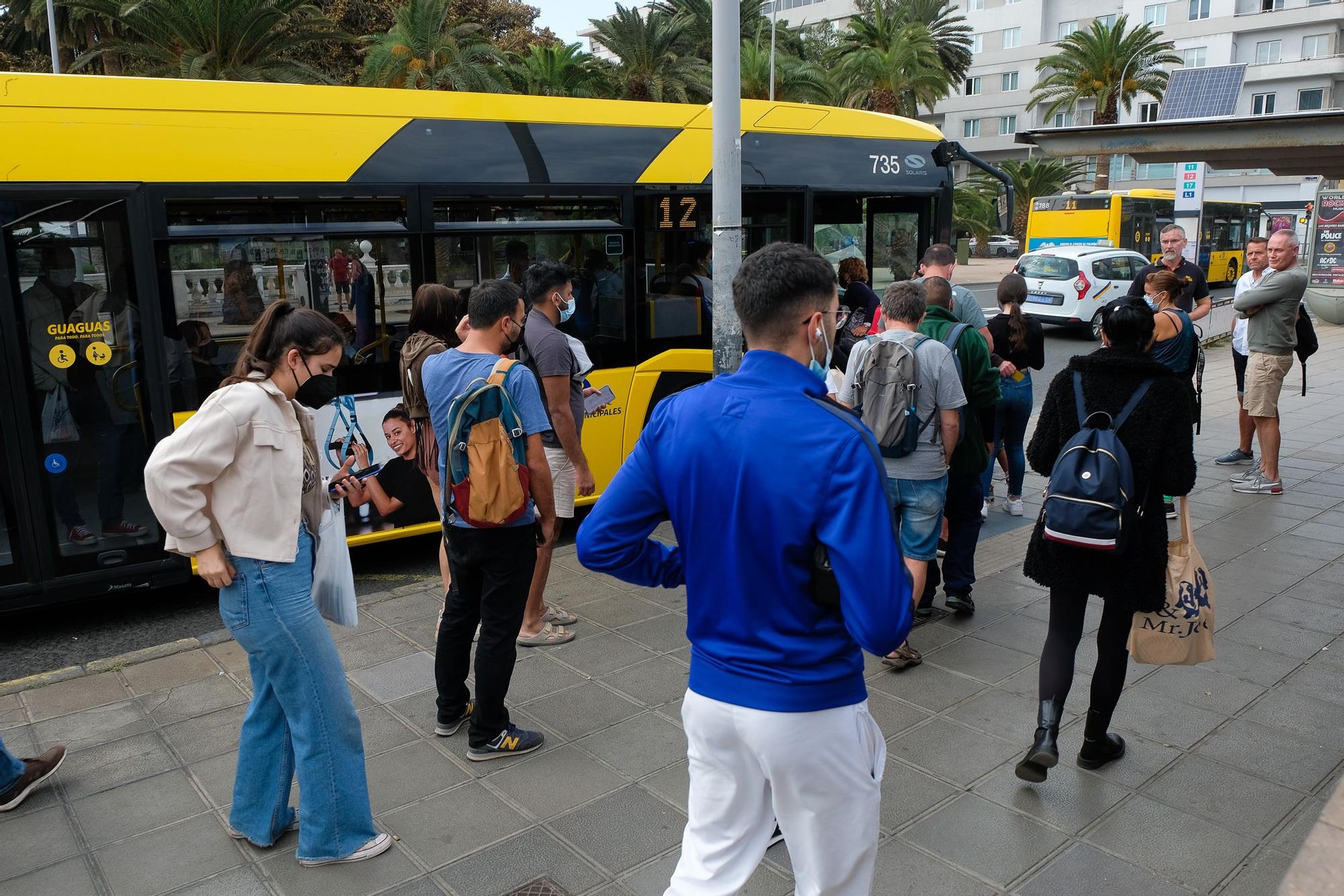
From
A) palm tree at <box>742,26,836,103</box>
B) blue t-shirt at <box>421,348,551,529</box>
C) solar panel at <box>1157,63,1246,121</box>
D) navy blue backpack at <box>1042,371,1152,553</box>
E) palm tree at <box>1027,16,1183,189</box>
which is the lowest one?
navy blue backpack at <box>1042,371,1152,553</box>

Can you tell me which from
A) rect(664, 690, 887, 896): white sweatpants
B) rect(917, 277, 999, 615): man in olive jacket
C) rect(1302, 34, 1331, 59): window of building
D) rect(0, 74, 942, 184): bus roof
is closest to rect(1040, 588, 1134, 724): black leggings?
rect(917, 277, 999, 615): man in olive jacket

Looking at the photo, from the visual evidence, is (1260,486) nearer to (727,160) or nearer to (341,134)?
(727,160)

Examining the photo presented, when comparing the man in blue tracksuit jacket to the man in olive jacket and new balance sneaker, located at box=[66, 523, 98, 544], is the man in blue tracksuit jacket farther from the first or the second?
new balance sneaker, located at box=[66, 523, 98, 544]

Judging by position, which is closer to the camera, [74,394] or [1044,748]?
[1044,748]

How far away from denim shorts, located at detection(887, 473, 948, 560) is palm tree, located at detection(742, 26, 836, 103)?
33157 millimetres

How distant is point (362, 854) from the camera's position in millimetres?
3398

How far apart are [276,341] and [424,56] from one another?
28203 mm

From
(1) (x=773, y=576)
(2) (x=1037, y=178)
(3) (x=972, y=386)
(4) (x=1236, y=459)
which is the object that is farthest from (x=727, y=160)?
(2) (x=1037, y=178)

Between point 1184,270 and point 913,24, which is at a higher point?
point 913,24

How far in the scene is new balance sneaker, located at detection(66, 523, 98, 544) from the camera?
5508 mm

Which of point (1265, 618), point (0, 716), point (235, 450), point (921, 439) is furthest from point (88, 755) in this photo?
point (1265, 618)

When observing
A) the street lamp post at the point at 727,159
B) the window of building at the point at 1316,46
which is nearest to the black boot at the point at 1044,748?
the street lamp post at the point at 727,159

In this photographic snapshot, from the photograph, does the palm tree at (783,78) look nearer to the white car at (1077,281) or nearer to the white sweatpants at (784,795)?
the white car at (1077,281)

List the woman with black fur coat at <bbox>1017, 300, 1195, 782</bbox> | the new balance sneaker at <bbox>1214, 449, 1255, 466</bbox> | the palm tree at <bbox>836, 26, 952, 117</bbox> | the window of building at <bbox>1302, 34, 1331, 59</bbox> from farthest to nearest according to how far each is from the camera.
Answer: the window of building at <bbox>1302, 34, 1331, 59</bbox>
the palm tree at <bbox>836, 26, 952, 117</bbox>
the new balance sneaker at <bbox>1214, 449, 1255, 466</bbox>
the woman with black fur coat at <bbox>1017, 300, 1195, 782</bbox>
